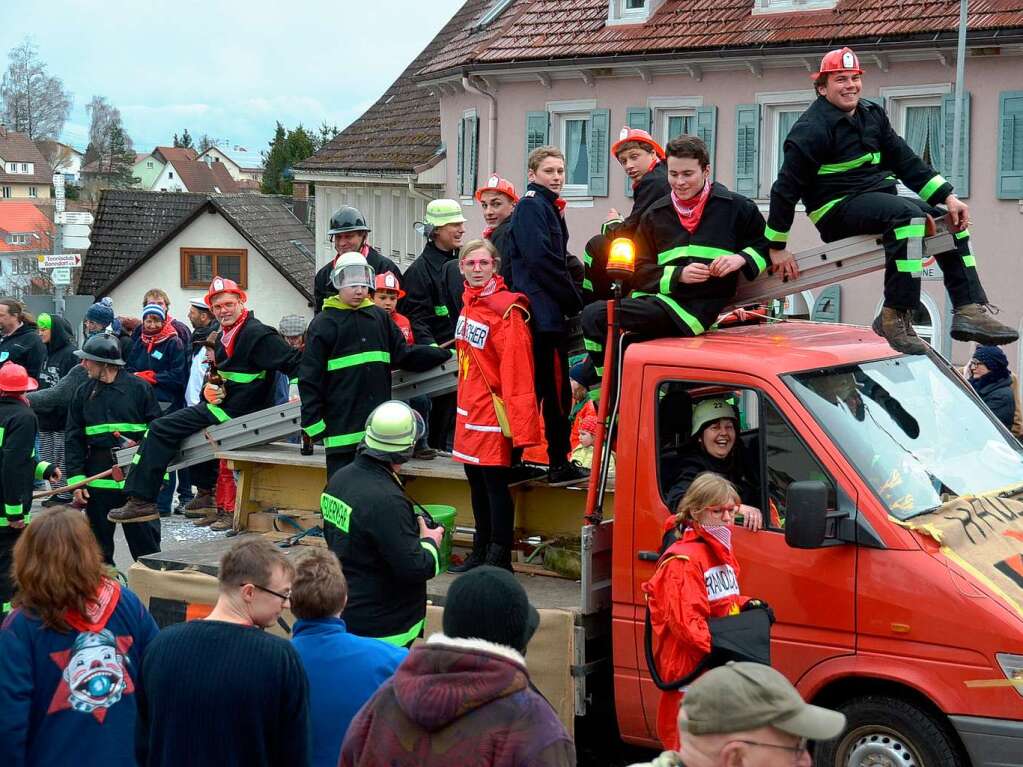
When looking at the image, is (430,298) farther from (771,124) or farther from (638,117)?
(638,117)

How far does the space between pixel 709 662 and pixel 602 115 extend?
23.0 meters

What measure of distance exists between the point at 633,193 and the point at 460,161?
81.9ft

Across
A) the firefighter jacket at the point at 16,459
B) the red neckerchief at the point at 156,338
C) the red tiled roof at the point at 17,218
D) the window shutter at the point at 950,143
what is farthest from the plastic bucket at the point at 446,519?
the red tiled roof at the point at 17,218

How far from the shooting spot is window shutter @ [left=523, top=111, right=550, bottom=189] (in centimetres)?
2884

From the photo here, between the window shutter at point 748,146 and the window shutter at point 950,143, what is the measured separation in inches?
135

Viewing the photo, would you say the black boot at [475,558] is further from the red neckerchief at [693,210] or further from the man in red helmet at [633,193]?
the red neckerchief at [693,210]

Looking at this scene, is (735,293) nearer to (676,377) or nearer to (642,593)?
(676,377)

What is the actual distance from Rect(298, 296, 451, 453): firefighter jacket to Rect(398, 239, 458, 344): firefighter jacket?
1415mm

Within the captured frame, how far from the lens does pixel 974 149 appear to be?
2303 centimetres

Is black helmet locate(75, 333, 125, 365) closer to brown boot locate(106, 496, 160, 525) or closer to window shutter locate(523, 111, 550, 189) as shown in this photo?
brown boot locate(106, 496, 160, 525)

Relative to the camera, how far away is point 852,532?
5.78 m

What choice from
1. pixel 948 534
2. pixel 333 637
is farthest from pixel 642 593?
pixel 333 637

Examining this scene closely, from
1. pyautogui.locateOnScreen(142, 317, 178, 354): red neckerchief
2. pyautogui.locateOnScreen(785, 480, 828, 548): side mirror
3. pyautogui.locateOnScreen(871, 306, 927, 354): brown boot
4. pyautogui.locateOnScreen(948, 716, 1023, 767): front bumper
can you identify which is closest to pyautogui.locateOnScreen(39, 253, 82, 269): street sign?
pyautogui.locateOnScreen(142, 317, 178, 354): red neckerchief

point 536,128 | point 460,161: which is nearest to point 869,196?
point 536,128
